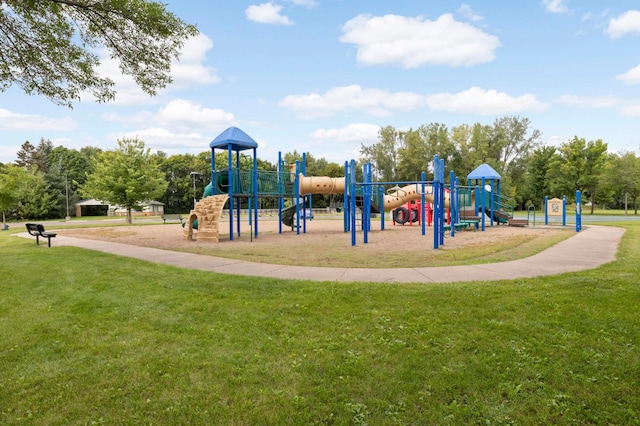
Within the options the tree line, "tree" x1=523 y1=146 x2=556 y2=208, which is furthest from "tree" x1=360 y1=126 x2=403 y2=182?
"tree" x1=523 y1=146 x2=556 y2=208

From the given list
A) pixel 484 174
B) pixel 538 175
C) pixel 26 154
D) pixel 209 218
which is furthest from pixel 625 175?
pixel 26 154

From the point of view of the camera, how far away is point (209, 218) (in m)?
17.8

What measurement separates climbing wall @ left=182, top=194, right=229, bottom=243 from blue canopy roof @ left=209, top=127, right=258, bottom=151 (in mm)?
2468

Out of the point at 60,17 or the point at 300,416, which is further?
the point at 60,17

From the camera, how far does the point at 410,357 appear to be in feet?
13.6

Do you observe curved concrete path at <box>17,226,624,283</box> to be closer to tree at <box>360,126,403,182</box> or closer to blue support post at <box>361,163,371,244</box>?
blue support post at <box>361,163,371,244</box>

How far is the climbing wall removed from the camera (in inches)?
693

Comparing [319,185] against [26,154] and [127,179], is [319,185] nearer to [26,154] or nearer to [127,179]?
[127,179]

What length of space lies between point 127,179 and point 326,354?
36.8 meters

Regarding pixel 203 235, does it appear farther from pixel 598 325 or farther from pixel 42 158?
pixel 42 158

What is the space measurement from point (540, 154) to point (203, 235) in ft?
198

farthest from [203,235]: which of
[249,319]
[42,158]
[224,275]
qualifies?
[42,158]

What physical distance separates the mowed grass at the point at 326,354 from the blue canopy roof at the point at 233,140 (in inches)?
487

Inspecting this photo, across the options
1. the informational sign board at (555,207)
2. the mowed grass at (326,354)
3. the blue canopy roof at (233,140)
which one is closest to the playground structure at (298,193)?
the blue canopy roof at (233,140)
